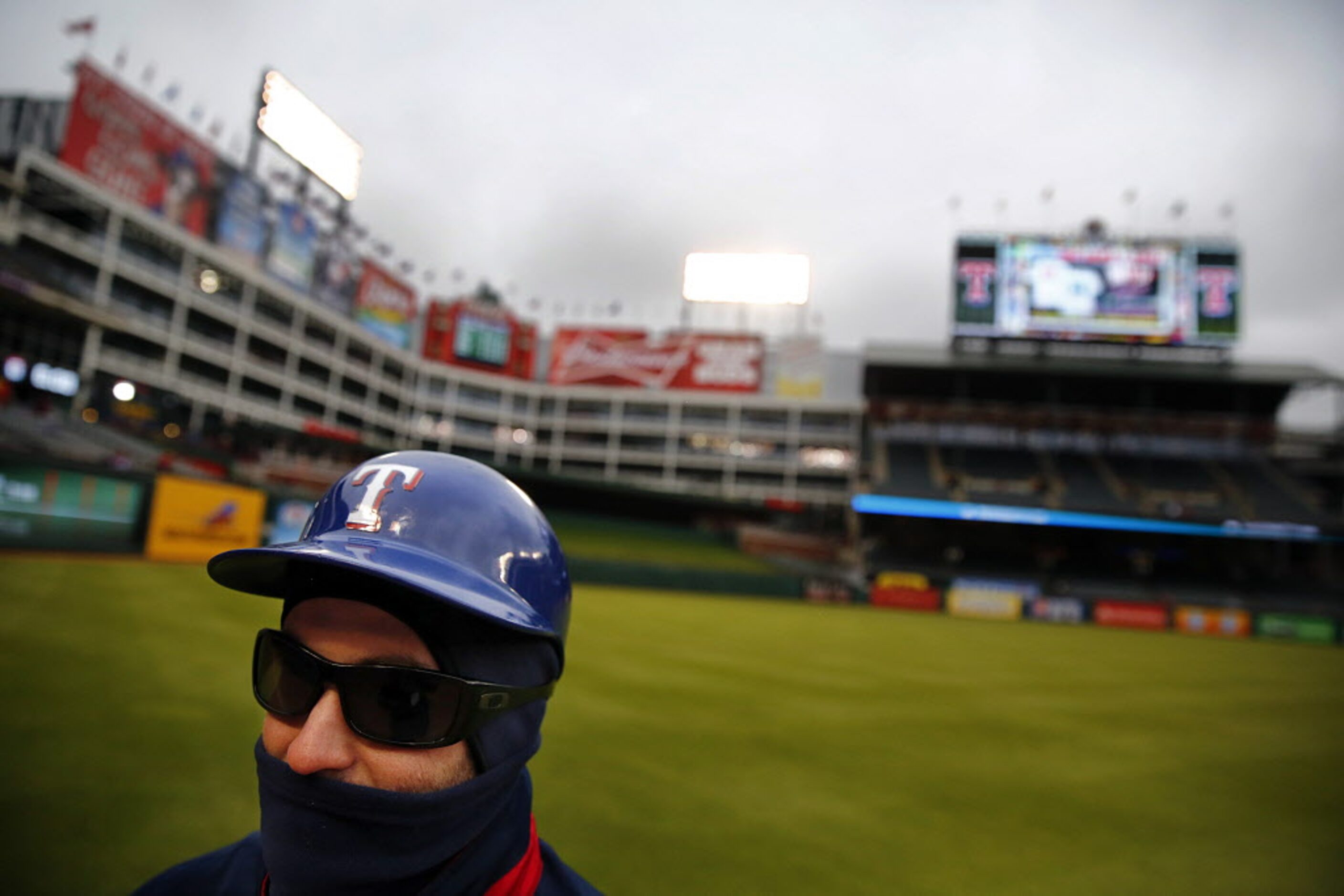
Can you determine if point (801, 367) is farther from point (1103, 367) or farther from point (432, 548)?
point (432, 548)

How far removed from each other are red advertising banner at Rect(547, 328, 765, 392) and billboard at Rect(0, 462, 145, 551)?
44265mm

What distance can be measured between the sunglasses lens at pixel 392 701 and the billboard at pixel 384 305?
5883 cm

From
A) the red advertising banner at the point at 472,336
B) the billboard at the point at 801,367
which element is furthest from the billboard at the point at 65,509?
the red advertising banner at the point at 472,336

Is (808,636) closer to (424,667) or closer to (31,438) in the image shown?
(424,667)

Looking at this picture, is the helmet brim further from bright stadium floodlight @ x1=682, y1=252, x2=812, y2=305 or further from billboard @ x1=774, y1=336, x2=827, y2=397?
billboard @ x1=774, y1=336, x2=827, y2=397

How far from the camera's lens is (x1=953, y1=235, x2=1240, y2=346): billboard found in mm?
35312

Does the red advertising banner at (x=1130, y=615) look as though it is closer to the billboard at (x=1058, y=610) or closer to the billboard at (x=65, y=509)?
the billboard at (x=1058, y=610)

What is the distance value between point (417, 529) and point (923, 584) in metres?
31.1

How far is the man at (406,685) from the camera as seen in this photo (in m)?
1.33

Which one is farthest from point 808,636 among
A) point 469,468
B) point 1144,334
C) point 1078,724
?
point 1144,334

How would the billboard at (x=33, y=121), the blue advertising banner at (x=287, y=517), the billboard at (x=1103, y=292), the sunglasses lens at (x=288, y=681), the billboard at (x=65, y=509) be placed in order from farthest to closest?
the billboard at (x=33, y=121) → the billboard at (x=1103, y=292) → the blue advertising banner at (x=287, y=517) → the billboard at (x=65, y=509) → the sunglasses lens at (x=288, y=681)

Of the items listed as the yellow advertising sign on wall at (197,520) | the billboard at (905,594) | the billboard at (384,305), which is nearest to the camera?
the yellow advertising sign on wall at (197,520)

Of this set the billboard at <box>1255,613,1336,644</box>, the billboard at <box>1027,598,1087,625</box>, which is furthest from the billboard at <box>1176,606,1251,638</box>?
the billboard at <box>1027,598,1087,625</box>

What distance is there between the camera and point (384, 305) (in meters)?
56.7
